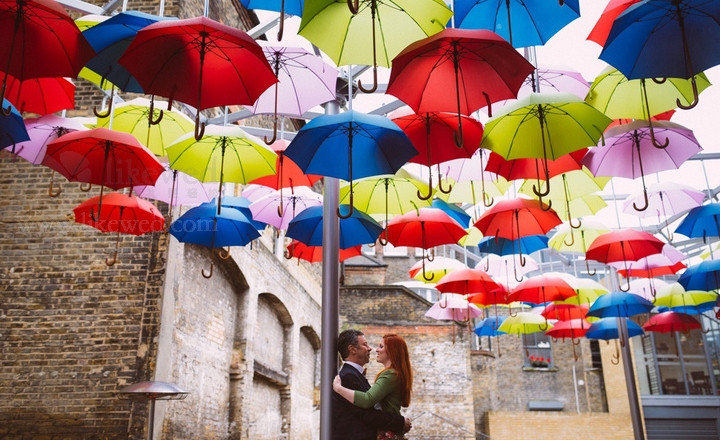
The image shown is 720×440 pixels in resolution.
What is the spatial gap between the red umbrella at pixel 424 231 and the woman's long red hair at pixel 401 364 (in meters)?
2.63

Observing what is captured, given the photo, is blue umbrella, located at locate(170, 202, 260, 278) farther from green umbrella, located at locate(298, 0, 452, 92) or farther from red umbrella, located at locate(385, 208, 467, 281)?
green umbrella, located at locate(298, 0, 452, 92)

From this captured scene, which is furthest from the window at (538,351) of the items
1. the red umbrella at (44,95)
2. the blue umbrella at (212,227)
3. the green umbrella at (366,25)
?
the red umbrella at (44,95)

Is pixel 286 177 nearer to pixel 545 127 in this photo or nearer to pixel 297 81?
pixel 297 81

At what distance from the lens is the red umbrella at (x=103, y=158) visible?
505cm

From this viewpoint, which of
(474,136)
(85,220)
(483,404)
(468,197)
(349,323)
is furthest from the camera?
(483,404)

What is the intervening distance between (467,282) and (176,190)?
4.16 m

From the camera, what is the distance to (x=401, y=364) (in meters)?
4.08

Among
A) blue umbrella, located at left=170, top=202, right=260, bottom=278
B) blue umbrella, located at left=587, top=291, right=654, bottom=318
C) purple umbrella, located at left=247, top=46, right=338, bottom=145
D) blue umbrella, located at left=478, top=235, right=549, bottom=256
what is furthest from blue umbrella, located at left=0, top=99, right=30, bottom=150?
blue umbrella, located at left=587, top=291, right=654, bottom=318


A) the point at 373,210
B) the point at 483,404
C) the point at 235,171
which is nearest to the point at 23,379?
the point at 235,171

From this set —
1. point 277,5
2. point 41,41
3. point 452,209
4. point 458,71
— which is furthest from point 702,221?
point 41,41

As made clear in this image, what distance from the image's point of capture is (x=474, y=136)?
531cm

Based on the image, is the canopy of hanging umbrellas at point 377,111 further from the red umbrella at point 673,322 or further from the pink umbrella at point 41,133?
the red umbrella at point 673,322

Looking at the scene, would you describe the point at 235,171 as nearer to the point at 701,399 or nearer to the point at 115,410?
the point at 115,410

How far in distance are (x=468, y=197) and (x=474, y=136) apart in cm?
A: 262
